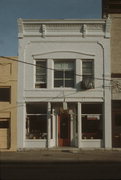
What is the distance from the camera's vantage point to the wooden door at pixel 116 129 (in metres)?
25.1

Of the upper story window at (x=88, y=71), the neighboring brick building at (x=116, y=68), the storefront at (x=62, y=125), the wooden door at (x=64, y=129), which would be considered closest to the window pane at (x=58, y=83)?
the storefront at (x=62, y=125)

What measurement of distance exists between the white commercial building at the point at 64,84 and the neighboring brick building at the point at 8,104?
15.2 inches

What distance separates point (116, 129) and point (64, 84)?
449 centimetres

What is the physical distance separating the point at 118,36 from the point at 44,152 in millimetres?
9151

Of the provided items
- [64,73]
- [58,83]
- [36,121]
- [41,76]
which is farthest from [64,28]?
[36,121]

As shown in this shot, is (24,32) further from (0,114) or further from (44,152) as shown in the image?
(44,152)

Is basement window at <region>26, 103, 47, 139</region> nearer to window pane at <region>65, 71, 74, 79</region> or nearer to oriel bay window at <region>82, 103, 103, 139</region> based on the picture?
window pane at <region>65, 71, 74, 79</region>

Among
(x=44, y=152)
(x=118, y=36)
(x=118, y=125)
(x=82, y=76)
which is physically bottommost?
(x=44, y=152)

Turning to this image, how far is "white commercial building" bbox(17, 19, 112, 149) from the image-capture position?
81.9 feet

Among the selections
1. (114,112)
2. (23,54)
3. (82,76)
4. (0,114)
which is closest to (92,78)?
(82,76)

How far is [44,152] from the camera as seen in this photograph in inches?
916

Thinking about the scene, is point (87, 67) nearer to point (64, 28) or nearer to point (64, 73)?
point (64, 73)

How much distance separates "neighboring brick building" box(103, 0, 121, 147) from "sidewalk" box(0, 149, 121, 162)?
1.52m

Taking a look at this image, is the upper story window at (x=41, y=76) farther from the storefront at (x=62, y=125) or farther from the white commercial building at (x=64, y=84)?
the storefront at (x=62, y=125)
